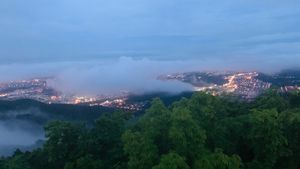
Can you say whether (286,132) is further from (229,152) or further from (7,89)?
(7,89)

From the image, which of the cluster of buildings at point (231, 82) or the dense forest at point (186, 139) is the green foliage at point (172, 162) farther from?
the cluster of buildings at point (231, 82)

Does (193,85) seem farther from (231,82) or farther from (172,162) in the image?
(172,162)

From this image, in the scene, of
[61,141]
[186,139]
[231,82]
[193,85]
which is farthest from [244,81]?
[186,139]

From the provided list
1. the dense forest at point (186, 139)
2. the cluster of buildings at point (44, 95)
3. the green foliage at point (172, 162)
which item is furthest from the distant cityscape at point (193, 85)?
the green foliage at point (172, 162)

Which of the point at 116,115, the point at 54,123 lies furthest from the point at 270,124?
the point at 54,123

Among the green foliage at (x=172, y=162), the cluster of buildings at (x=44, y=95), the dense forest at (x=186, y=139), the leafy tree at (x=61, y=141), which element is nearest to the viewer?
the green foliage at (x=172, y=162)

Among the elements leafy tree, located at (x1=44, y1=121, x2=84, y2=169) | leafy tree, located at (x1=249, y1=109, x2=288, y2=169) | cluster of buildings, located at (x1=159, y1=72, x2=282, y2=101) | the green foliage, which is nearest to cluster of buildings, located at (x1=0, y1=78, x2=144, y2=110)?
cluster of buildings, located at (x1=159, y1=72, x2=282, y2=101)
